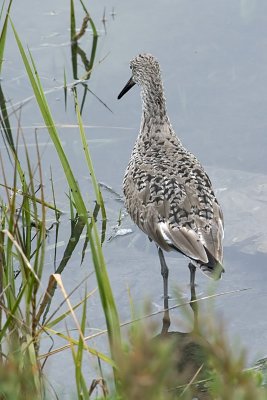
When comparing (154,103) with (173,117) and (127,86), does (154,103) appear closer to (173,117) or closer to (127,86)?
(127,86)

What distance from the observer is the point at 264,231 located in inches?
233

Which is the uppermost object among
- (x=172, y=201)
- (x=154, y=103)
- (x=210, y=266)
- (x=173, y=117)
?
(x=154, y=103)

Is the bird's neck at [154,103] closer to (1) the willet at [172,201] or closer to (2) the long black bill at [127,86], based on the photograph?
(1) the willet at [172,201]

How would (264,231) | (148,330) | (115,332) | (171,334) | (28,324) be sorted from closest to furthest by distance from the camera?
(148,330), (115,332), (28,324), (171,334), (264,231)

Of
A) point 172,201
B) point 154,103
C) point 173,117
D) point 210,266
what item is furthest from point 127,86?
point 210,266

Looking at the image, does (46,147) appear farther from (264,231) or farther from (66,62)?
(264,231)

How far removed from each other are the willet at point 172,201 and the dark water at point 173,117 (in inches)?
14.1

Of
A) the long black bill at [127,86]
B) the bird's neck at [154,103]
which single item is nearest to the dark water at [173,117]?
the long black bill at [127,86]

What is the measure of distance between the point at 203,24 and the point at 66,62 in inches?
46.4

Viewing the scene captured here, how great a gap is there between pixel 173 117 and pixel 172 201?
181 centimetres

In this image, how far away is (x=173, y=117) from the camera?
7.05 metres

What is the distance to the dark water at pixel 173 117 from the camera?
18.1 feet

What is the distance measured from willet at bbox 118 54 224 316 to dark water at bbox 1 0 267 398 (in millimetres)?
358

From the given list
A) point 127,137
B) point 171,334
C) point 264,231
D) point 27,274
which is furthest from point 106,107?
point 27,274
